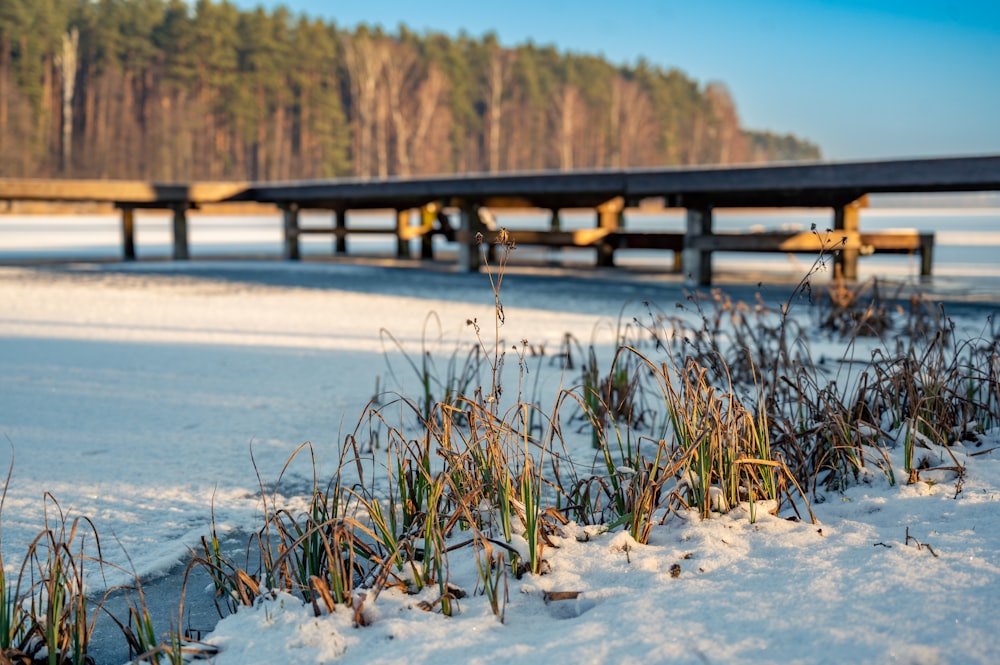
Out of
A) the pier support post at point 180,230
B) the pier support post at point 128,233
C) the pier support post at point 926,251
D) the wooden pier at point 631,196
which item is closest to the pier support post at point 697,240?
the wooden pier at point 631,196

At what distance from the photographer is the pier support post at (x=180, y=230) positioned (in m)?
12.4

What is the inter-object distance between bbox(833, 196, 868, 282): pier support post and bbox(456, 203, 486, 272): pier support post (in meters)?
3.56

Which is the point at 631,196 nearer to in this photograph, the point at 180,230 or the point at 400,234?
the point at 400,234

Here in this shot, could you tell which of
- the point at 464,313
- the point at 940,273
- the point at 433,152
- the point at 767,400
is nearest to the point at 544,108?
the point at 433,152

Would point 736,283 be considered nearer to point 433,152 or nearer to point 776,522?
point 776,522

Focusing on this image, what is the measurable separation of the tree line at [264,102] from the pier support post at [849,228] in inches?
1414

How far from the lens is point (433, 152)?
51.1 metres

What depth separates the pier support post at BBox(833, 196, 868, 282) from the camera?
329 inches

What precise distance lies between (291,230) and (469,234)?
3.91 m

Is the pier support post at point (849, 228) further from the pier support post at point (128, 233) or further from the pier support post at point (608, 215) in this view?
the pier support post at point (128, 233)

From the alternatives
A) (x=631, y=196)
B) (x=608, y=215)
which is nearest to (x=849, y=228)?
(x=631, y=196)

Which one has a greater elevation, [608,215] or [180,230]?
[608,215]

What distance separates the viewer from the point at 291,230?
13.0 m

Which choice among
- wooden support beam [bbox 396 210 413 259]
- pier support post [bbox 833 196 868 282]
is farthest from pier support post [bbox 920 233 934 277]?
wooden support beam [bbox 396 210 413 259]
